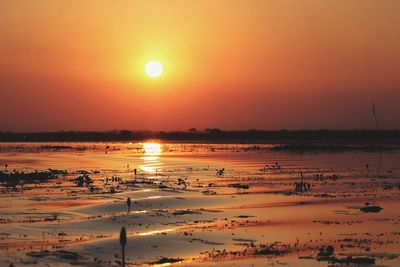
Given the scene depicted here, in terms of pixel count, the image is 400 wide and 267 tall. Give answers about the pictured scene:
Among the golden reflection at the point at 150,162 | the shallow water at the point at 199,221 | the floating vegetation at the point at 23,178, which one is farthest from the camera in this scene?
the golden reflection at the point at 150,162

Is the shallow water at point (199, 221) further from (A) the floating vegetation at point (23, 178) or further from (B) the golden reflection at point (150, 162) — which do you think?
(B) the golden reflection at point (150, 162)

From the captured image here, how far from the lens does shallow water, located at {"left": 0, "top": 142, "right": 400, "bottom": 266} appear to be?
18.1 m

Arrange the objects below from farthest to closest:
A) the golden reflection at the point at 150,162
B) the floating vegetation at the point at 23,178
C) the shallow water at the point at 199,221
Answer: the golden reflection at the point at 150,162, the floating vegetation at the point at 23,178, the shallow water at the point at 199,221

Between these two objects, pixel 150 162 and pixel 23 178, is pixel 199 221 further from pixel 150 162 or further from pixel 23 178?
pixel 150 162

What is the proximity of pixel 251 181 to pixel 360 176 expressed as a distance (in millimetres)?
9680

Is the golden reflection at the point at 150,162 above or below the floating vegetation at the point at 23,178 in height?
above

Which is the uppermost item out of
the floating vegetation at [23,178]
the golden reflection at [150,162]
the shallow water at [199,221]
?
the golden reflection at [150,162]

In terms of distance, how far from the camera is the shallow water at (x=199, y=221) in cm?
1812

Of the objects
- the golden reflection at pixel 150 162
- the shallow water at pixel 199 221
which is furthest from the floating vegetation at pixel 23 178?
the golden reflection at pixel 150 162

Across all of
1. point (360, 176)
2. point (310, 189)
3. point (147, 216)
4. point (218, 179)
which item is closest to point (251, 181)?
point (218, 179)

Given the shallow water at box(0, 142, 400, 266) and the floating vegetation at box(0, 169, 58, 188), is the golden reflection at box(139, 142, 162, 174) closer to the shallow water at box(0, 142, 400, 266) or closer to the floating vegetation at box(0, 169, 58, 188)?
the floating vegetation at box(0, 169, 58, 188)

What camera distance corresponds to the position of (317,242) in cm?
2056

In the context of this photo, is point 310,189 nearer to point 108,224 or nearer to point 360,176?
point 360,176

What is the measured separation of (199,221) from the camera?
24.7 m
